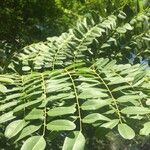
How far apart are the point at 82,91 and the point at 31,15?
402cm

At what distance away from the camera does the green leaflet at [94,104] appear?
3.63 ft

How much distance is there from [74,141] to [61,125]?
8 cm

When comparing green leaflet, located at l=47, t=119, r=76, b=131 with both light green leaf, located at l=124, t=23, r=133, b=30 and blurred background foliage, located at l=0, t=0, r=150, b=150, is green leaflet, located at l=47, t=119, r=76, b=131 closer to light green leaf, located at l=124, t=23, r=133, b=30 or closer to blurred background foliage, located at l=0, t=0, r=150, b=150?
light green leaf, located at l=124, t=23, r=133, b=30

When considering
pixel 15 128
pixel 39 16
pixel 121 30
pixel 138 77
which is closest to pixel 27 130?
pixel 15 128

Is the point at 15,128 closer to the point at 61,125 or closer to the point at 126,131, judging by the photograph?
the point at 61,125

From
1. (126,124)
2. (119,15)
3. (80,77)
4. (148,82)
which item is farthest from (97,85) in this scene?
(119,15)

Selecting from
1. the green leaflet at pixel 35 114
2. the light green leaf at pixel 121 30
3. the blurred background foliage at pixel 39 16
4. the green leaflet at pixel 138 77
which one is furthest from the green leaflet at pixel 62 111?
the blurred background foliage at pixel 39 16

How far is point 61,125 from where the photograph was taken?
1030 mm

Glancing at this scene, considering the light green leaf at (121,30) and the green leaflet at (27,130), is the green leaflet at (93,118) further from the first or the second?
the light green leaf at (121,30)

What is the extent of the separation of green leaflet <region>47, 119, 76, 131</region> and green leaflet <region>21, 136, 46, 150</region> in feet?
0.18

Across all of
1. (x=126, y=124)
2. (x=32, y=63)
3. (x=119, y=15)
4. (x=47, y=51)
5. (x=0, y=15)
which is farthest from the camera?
(x=0, y=15)

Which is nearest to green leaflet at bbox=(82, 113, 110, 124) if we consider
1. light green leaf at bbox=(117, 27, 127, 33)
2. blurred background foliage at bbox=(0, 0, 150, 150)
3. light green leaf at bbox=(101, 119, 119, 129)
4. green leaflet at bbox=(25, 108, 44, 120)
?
light green leaf at bbox=(101, 119, 119, 129)

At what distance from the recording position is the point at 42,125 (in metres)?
1.09

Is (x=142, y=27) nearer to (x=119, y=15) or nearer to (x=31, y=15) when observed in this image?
(x=119, y=15)
